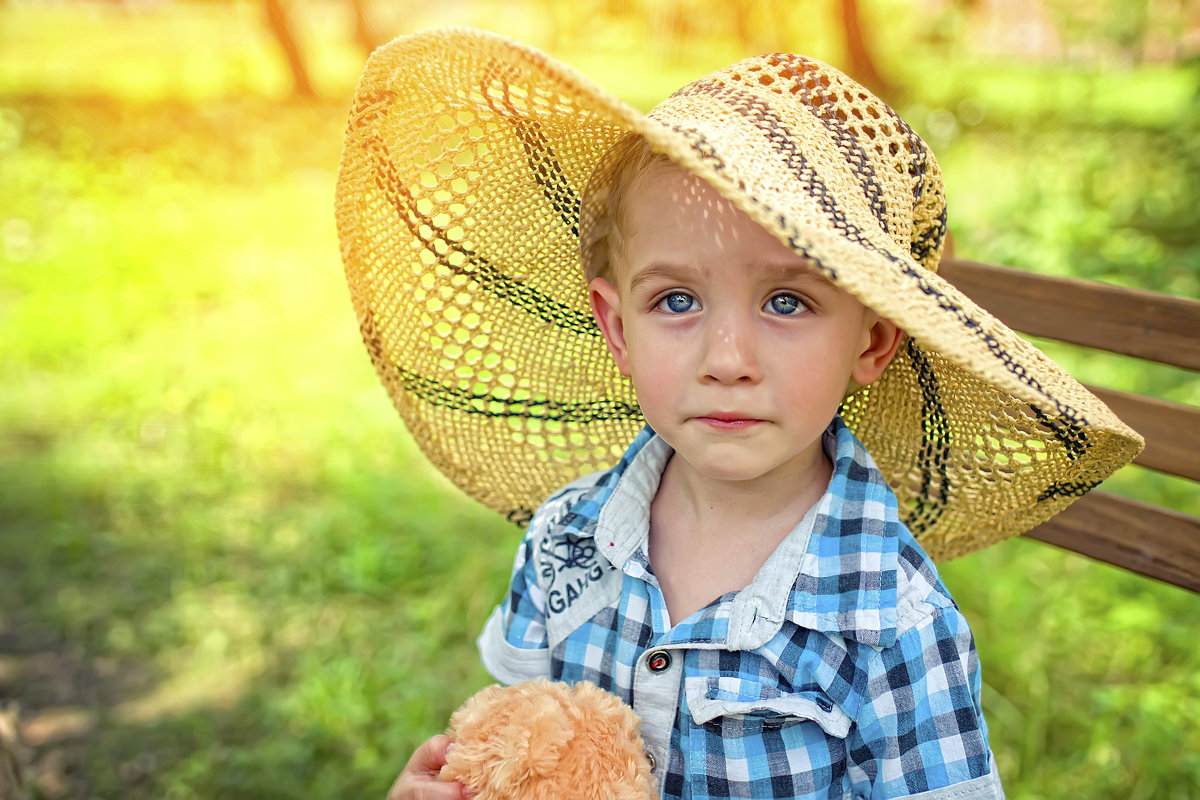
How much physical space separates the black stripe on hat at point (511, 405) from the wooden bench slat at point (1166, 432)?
2.39ft

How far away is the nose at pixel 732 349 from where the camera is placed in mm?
1069

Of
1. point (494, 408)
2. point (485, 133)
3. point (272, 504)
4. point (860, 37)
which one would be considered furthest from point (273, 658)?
point (860, 37)

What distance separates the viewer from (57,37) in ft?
21.5

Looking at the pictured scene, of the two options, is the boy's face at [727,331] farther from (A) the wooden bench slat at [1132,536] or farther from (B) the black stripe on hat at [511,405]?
(A) the wooden bench slat at [1132,536]

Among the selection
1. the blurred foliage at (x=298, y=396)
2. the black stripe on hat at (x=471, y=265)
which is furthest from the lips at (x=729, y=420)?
the blurred foliage at (x=298, y=396)

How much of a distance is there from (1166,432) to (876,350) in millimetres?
631

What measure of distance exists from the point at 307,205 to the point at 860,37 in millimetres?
2989

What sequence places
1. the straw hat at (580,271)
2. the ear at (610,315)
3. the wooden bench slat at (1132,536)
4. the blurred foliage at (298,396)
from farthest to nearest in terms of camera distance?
the blurred foliage at (298,396)
the wooden bench slat at (1132,536)
the ear at (610,315)
the straw hat at (580,271)

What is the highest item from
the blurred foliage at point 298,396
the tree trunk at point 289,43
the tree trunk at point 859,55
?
the tree trunk at point 289,43

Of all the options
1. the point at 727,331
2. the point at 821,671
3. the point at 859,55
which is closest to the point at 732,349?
the point at 727,331

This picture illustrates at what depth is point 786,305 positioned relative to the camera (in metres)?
1.10

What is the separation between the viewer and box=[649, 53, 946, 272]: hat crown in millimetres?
1068

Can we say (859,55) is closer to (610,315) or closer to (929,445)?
(929,445)

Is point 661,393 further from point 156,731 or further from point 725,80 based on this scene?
point 156,731
